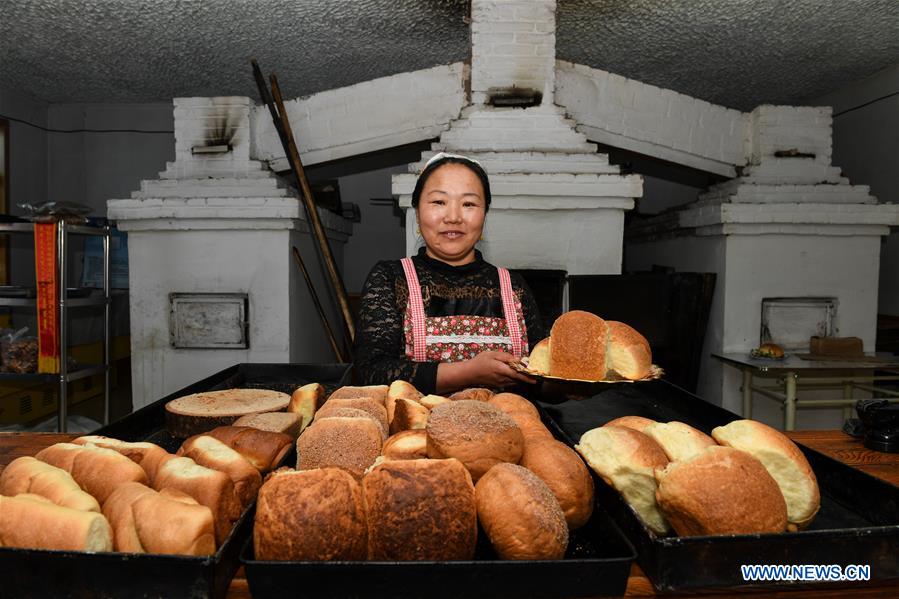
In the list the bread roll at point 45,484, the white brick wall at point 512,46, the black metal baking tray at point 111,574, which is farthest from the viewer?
the white brick wall at point 512,46

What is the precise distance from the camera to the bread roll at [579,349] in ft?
4.65

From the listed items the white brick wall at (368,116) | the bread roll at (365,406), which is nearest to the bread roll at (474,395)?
the bread roll at (365,406)

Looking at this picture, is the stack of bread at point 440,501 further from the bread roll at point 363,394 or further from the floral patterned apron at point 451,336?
the floral patterned apron at point 451,336

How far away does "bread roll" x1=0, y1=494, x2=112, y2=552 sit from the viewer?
68 centimetres

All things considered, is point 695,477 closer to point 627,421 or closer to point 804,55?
point 627,421

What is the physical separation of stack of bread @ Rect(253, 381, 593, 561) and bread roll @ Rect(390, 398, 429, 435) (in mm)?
129

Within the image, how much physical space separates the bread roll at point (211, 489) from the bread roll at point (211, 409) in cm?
45

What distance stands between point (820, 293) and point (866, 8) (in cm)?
186

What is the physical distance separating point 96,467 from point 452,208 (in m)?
1.40

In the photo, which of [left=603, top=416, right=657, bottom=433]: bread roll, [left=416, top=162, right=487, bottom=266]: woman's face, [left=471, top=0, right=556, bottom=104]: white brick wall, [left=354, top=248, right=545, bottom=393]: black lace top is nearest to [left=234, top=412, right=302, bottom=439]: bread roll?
[left=603, top=416, right=657, bottom=433]: bread roll

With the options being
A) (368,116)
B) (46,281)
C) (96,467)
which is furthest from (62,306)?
(96,467)

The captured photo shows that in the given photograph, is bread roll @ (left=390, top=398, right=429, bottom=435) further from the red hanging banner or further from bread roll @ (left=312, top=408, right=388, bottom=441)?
the red hanging banner

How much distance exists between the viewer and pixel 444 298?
2123mm

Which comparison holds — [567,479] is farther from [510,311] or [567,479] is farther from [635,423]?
[510,311]
